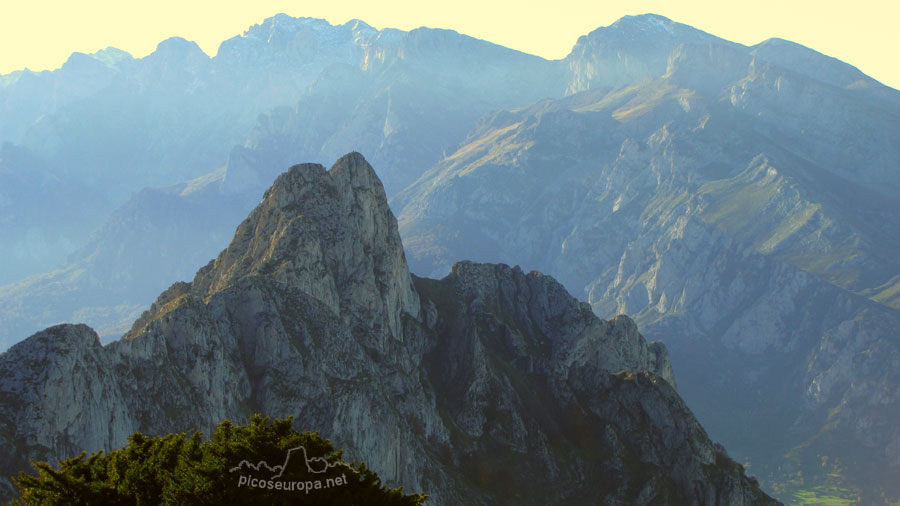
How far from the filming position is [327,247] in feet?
569

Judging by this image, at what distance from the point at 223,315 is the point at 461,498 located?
43538 mm

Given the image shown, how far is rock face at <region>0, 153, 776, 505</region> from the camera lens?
12262 centimetres

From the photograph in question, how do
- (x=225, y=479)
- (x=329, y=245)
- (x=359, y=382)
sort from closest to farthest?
(x=225, y=479), (x=359, y=382), (x=329, y=245)

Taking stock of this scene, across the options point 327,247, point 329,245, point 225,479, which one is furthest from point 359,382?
point 225,479

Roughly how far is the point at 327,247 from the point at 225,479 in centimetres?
10700

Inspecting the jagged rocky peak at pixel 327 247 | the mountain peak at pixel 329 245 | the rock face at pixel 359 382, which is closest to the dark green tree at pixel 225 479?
the rock face at pixel 359 382

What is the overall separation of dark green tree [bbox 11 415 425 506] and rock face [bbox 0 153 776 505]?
1799 inches

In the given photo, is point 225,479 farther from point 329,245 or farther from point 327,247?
point 329,245

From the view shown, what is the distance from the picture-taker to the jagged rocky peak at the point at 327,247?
168 metres

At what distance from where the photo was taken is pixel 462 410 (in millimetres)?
177625

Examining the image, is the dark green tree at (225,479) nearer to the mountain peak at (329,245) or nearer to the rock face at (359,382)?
the rock face at (359,382)

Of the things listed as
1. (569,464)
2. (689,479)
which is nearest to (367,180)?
(569,464)

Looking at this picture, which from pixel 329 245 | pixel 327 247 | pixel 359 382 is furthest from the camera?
pixel 329 245

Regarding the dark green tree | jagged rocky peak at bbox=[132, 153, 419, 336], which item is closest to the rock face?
jagged rocky peak at bbox=[132, 153, 419, 336]
